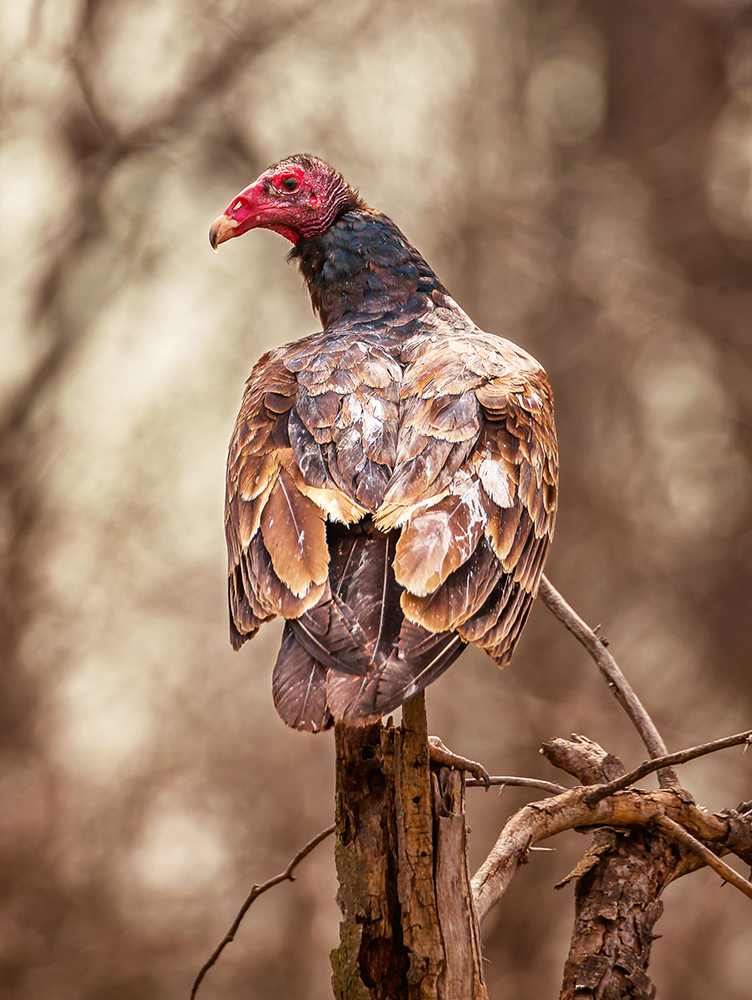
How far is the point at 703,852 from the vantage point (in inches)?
70.0

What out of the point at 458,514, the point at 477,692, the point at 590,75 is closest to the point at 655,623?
the point at 477,692

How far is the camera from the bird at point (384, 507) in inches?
53.6

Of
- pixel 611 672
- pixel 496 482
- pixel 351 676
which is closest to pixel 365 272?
pixel 496 482

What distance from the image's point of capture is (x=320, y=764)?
400 cm

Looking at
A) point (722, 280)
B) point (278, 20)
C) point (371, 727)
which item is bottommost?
point (371, 727)

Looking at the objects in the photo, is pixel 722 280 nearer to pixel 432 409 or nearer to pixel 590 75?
pixel 590 75

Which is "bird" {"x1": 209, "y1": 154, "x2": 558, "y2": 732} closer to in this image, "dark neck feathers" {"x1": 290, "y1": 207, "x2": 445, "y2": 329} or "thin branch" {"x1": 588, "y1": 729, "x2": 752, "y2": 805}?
"dark neck feathers" {"x1": 290, "y1": 207, "x2": 445, "y2": 329}

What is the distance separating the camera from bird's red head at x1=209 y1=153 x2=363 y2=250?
249 cm

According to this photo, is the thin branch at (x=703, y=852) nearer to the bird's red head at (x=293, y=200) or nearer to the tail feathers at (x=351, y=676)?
the tail feathers at (x=351, y=676)

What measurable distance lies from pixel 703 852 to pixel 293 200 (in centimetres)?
183

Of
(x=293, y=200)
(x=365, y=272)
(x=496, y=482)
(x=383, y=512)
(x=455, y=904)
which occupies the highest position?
(x=293, y=200)

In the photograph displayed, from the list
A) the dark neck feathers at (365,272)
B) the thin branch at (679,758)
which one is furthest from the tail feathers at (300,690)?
the dark neck feathers at (365,272)

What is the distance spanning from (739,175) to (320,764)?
332 centimetres

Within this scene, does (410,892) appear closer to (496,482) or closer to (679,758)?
(679,758)
